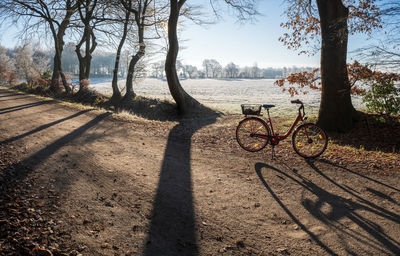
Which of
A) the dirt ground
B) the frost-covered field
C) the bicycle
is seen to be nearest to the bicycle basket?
the bicycle

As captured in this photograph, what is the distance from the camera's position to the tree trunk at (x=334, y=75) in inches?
345

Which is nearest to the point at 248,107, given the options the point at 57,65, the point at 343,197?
the point at 343,197

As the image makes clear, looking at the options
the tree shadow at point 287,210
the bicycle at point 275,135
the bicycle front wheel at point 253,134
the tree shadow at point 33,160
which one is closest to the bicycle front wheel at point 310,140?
the bicycle at point 275,135

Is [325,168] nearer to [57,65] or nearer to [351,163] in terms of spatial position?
[351,163]

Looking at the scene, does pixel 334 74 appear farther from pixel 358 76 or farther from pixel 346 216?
pixel 346 216

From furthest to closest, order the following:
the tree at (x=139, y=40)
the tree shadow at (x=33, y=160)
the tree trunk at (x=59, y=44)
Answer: the tree trunk at (x=59, y=44), the tree at (x=139, y=40), the tree shadow at (x=33, y=160)

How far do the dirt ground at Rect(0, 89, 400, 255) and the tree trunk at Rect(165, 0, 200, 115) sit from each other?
8.82 metres

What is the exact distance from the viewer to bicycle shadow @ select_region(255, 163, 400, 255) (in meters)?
2.93

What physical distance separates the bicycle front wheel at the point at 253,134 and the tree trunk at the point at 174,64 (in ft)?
29.0

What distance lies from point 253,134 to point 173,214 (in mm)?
3717

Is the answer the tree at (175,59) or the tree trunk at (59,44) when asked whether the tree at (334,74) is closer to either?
the tree at (175,59)

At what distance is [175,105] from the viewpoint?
653 inches

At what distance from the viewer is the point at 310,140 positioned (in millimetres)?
5738

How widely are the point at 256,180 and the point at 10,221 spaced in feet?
13.2
